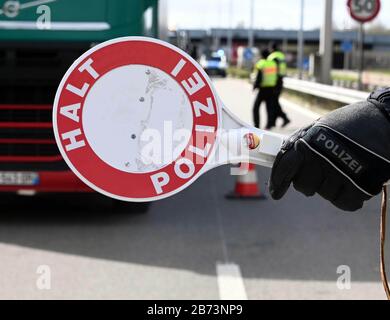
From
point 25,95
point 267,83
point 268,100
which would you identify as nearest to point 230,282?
point 25,95

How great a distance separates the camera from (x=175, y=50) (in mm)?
1368

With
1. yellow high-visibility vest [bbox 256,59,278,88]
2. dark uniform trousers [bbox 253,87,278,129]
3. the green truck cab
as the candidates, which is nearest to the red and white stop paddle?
the green truck cab

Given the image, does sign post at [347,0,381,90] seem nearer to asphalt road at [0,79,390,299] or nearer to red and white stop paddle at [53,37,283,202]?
asphalt road at [0,79,390,299]

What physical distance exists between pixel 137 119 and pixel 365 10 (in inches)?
632

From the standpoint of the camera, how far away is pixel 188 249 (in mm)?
7422

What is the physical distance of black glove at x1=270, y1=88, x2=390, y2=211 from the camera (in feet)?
4.69

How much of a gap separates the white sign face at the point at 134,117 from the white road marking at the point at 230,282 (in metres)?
4.55

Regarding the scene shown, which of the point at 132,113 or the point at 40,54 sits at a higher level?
the point at 132,113

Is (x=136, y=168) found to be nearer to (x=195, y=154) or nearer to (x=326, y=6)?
(x=195, y=154)

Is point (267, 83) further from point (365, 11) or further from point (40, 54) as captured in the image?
point (40, 54)

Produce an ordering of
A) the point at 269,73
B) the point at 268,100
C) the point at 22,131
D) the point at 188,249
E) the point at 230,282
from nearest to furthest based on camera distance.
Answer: the point at 22,131, the point at 230,282, the point at 188,249, the point at 269,73, the point at 268,100

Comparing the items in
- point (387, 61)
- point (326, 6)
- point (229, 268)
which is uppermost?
point (326, 6)
